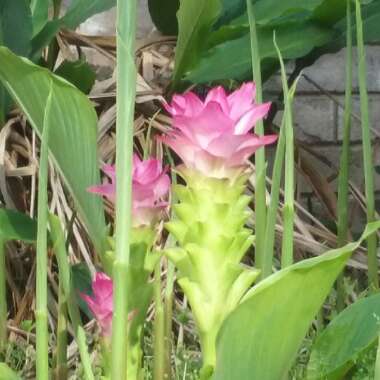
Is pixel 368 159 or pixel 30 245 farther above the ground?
pixel 368 159

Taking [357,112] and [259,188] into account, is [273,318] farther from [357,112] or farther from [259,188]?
[357,112]

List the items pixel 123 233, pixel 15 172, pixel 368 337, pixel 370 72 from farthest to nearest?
pixel 370 72
pixel 15 172
pixel 368 337
pixel 123 233

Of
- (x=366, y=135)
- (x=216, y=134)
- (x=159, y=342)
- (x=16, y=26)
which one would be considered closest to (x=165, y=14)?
(x=16, y=26)

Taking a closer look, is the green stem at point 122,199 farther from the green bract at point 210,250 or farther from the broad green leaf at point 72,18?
the broad green leaf at point 72,18

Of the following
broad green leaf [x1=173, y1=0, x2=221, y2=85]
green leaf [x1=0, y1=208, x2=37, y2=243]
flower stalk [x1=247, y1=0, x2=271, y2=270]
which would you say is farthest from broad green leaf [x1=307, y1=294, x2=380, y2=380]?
broad green leaf [x1=173, y1=0, x2=221, y2=85]

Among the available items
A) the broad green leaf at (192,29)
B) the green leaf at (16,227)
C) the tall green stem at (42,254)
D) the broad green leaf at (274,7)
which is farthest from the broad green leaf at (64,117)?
the broad green leaf at (274,7)

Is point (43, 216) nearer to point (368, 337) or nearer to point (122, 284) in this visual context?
point (122, 284)

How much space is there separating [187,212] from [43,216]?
0.07m

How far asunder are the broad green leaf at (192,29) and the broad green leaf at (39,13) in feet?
0.62

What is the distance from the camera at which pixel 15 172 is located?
0.98m

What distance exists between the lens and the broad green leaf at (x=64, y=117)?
1.43 feet

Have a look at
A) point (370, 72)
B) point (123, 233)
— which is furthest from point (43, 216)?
point (370, 72)

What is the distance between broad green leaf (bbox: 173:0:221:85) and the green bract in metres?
0.55

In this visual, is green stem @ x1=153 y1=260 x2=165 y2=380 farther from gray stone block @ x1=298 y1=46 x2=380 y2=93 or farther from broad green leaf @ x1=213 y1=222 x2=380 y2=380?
gray stone block @ x1=298 y1=46 x2=380 y2=93
